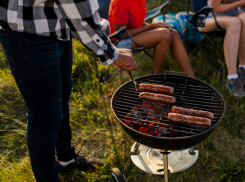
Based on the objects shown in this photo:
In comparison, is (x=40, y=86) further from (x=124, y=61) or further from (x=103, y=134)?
(x=103, y=134)

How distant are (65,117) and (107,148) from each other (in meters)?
0.87

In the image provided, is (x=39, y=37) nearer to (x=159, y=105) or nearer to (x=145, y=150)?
(x=159, y=105)

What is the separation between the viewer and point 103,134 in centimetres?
286

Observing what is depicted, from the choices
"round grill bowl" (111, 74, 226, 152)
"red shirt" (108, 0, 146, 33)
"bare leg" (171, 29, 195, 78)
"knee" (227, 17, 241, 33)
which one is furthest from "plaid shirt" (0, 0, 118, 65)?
"knee" (227, 17, 241, 33)

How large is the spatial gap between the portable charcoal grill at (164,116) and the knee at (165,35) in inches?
47.2

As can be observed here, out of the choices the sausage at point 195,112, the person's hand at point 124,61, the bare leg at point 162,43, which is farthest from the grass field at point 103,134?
the person's hand at point 124,61

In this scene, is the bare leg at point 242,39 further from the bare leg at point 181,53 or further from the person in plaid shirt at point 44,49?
the person in plaid shirt at point 44,49

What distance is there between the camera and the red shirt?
118 inches

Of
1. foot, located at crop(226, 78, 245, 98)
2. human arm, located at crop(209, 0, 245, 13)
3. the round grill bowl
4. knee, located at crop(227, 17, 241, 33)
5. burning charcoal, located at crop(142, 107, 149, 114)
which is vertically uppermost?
human arm, located at crop(209, 0, 245, 13)

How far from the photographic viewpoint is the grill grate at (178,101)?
1.78 m

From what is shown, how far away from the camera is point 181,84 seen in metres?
2.16

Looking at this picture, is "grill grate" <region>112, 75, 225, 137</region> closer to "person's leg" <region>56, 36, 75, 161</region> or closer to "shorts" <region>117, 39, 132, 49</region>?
"person's leg" <region>56, 36, 75, 161</region>

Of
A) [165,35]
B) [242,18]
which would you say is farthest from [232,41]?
[165,35]

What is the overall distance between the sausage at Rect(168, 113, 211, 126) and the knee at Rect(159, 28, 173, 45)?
6.07ft
